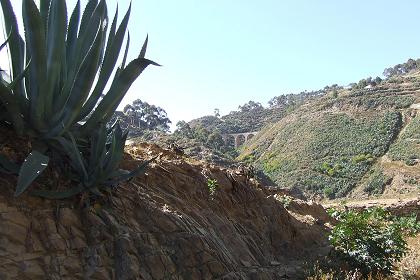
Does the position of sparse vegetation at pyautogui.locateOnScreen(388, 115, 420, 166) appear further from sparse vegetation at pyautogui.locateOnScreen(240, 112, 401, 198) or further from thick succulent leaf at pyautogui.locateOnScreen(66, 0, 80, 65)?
thick succulent leaf at pyautogui.locateOnScreen(66, 0, 80, 65)

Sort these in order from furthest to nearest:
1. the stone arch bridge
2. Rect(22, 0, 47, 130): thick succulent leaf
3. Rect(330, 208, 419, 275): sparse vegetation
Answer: the stone arch bridge, Rect(330, 208, 419, 275): sparse vegetation, Rect(22, 0, 47, 130): thick succulent leaf

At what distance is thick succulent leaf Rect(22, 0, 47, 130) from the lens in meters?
3.33

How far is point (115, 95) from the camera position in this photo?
13.1 feet

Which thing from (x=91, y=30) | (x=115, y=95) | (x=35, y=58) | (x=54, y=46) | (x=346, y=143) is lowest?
(x=115, y=95)

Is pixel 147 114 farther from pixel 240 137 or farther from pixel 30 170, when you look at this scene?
pixel 30 170

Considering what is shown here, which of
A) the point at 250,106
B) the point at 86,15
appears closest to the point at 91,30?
the point at 86,15

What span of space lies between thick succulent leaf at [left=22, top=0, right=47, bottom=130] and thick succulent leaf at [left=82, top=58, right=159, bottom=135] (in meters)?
0.53

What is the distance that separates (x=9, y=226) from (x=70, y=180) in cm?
73

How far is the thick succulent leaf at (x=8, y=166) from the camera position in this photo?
11.0 feet

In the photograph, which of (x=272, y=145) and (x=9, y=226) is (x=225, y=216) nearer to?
(x=9, y=226)

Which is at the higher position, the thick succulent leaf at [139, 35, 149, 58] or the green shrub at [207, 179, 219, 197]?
the thick succulent leaf at [139, 35, 149, 58]

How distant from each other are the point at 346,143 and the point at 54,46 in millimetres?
52684

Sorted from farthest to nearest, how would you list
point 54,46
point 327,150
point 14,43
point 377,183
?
point 327,150 < point 377,183 < point 14,43 < point 54,46

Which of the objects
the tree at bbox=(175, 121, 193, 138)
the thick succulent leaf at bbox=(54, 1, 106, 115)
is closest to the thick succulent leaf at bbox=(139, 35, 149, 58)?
the thick succulent leaf at bbox=(54, 1, 106, 115)
